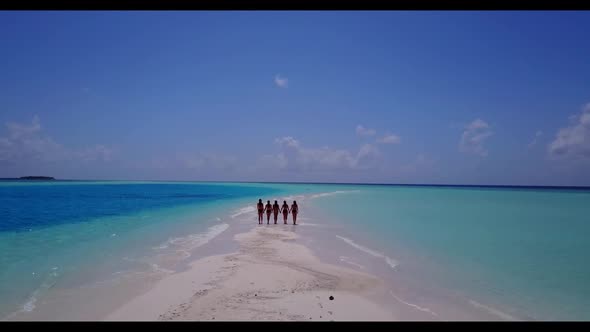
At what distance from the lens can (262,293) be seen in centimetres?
784

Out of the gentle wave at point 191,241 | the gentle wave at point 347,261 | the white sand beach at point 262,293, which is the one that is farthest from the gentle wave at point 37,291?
the gentle wave at point 347,261

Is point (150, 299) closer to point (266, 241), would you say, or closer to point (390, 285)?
point (390, 285)

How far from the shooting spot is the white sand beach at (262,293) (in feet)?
21.9

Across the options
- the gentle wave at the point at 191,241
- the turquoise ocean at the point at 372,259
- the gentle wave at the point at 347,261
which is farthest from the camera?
the gentle wave at the point at 191,241

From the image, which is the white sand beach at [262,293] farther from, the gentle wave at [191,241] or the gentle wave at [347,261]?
the gentle wave at [191,241]

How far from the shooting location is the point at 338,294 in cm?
799

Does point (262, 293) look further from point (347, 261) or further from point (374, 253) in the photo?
point (374, 253)

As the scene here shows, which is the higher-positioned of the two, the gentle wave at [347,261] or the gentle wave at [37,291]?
the gentle wave at [347,261]

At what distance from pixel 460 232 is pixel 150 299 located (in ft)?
54.0

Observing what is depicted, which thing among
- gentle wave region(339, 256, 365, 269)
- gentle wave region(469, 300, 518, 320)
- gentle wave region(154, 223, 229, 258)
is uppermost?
gentle wave region(469, 300, 518, 320)

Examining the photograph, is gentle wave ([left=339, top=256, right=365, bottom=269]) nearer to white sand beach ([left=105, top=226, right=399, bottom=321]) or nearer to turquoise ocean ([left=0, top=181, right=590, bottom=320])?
turquoise ocean ([left=0, top=181, right=590, bottom=320])

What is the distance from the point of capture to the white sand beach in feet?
21.9

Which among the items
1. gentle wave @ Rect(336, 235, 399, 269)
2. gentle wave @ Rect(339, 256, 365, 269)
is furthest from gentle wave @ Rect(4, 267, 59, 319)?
gentle wave @ Rect(336, 235, 399, 269)
